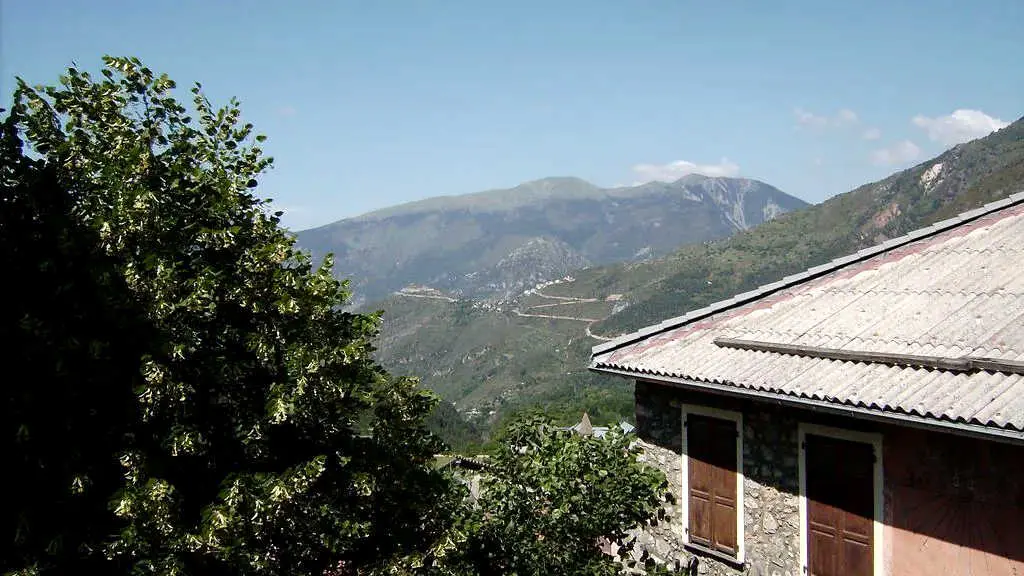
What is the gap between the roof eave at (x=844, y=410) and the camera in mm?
5883

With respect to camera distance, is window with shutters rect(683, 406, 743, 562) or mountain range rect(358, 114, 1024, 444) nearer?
window with shutters rect(683, 406, 743, 562)

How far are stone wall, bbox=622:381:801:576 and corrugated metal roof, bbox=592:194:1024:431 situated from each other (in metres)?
0.60

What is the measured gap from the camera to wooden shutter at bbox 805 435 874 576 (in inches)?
289

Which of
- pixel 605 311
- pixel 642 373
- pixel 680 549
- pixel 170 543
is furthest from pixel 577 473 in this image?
pixel 605 311

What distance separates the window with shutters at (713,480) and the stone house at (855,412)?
0.06 feet

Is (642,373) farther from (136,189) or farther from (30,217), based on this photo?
(30,217)

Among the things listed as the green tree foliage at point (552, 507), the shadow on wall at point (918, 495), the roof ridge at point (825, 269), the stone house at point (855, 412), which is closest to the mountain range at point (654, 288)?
the roof ridge at point (825, 269)

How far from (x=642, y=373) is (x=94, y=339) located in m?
6.11

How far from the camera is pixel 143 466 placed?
19.9 feet

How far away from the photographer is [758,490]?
829 cm

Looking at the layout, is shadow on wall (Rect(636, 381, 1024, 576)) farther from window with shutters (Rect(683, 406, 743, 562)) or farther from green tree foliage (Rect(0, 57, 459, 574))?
green tree foliage (Rect(0, 57, 459, 574))

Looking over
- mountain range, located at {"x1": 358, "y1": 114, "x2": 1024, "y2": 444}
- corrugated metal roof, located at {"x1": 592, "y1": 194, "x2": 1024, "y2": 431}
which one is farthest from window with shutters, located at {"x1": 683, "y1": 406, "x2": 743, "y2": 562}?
mountain range, located at {"x1": 358, "y1": 114, "x2": 1024, "y2": 444}

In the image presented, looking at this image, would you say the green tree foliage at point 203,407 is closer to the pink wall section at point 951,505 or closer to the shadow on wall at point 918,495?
the shadow on wall at point 918,495

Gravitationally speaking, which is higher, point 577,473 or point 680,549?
point 577,473
